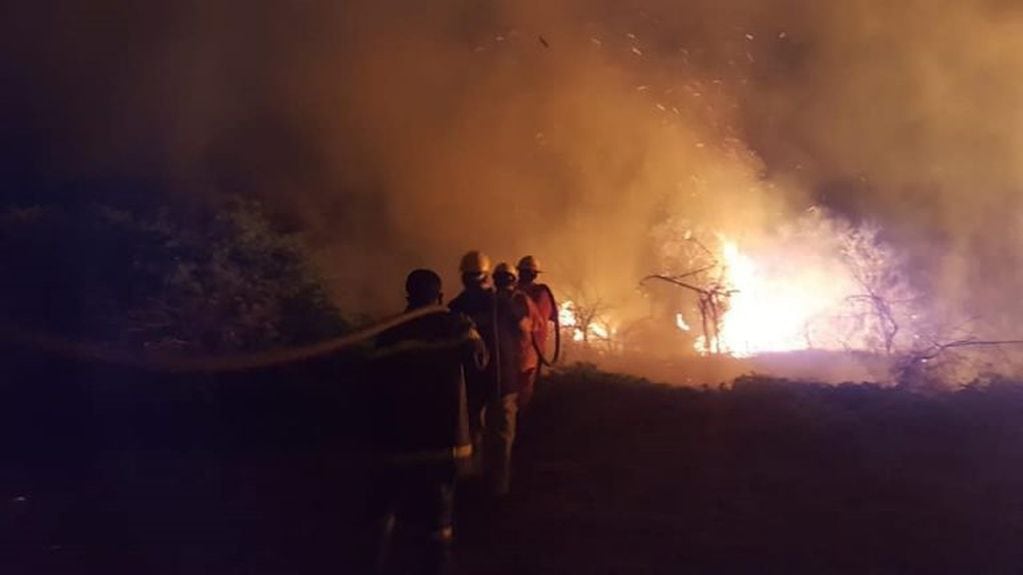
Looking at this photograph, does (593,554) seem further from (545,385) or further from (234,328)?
(234,328)

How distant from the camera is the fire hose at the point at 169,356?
445cm

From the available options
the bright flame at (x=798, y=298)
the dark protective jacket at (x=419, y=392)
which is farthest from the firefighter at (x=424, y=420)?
the bright flame at (x=798, y=298)

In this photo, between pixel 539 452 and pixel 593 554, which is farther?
A: pixel 539 452

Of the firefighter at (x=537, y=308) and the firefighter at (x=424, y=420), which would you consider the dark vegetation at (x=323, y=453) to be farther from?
the firefighter at (x=537, y=308)

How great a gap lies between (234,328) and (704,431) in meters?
4.91

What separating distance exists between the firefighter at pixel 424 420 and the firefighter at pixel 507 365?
1.71 meters

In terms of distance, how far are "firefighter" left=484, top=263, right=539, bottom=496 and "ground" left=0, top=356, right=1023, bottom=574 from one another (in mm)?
290

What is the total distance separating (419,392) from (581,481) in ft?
9.62

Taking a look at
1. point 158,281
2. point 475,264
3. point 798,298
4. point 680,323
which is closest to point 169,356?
point 475,264

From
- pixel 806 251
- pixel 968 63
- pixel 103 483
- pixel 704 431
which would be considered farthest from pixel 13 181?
pixel 968 63

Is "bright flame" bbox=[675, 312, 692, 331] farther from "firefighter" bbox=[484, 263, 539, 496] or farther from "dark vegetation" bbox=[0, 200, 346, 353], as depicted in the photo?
"firefighter" bbox=[484, 263, 539, 496]

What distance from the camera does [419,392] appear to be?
6258 millimetres

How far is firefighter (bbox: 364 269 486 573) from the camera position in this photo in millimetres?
6258

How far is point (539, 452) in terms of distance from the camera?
31.4ft
